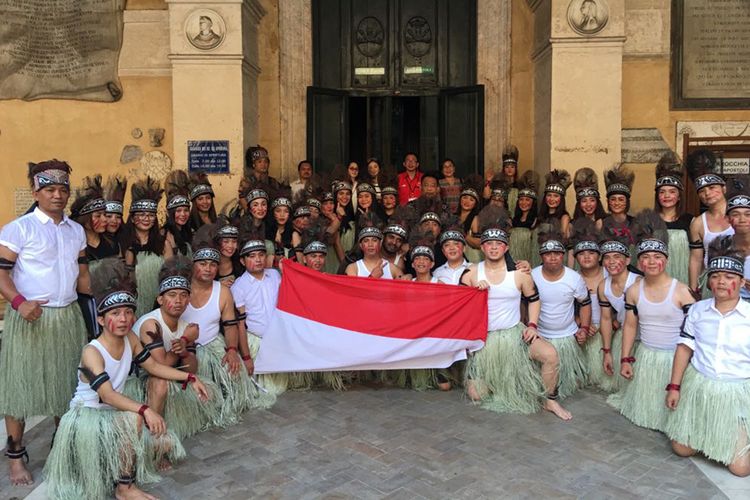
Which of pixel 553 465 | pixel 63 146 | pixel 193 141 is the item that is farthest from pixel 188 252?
pixel 63 146

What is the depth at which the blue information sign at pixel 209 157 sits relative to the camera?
852 cm

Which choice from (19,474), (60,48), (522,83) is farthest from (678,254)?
(60,48)

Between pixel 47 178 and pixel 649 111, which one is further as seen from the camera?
pixel 649 111

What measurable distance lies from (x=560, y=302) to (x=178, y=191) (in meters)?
3.95

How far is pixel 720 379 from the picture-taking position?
13.9 feet

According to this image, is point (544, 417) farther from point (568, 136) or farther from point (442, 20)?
point (442, 20)

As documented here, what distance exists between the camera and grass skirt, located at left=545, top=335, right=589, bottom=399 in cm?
546

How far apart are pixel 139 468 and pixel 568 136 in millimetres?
6738

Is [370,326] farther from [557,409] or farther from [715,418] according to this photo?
[715,418]

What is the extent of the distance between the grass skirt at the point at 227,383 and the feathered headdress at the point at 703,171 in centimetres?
420

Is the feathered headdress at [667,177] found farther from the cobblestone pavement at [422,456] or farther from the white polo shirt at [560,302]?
the cobblestone pavement at [422,456]

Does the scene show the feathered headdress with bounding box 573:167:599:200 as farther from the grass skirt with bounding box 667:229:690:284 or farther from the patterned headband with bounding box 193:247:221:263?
the patterned headband with bounding box 193:247:221:263

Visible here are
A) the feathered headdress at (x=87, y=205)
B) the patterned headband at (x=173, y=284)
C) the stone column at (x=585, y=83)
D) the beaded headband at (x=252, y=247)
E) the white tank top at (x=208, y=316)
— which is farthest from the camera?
the stone column at (x=585, y=83)

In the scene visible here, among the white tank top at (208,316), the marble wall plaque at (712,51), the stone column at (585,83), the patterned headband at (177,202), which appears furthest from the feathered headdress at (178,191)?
the marble wall plaque at (712,51)
